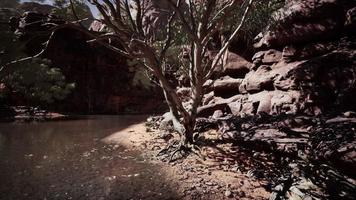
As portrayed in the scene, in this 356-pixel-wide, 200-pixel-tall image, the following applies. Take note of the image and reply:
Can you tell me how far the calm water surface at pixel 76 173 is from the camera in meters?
A: 5.24

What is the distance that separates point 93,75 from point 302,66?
77.5 feet

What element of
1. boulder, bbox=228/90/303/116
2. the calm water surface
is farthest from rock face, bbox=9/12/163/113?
boulder, bbox=228/90/303/116

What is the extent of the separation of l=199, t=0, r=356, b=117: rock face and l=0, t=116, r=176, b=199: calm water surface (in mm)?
4291

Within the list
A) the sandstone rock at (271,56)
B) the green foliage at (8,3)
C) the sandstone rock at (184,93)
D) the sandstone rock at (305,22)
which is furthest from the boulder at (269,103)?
the green foliage at (8,3)

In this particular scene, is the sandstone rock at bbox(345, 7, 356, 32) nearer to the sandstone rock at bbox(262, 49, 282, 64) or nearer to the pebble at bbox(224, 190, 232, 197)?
the sandstone rock at bbox(262, 49, 282, 64)

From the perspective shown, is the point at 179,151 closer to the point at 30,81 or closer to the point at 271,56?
the point at 271,56

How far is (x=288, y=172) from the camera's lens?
19.3ft

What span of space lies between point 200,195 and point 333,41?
10186 mm

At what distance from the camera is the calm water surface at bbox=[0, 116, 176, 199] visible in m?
5.24

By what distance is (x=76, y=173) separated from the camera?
641cm

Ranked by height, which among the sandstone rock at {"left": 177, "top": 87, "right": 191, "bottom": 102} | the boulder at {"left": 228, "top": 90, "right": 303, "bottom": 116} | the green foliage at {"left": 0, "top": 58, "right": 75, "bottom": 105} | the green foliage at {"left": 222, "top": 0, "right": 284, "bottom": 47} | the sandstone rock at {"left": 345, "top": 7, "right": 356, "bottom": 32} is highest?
the green foliage at {"left": 222, "top": 0, "right": 284, "bottom": 47}

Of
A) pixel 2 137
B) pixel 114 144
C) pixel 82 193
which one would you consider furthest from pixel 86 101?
pixel 82 193

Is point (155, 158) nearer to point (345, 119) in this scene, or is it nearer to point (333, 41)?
point (345, 119)

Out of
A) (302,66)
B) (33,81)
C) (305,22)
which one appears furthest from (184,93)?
(33,81)
